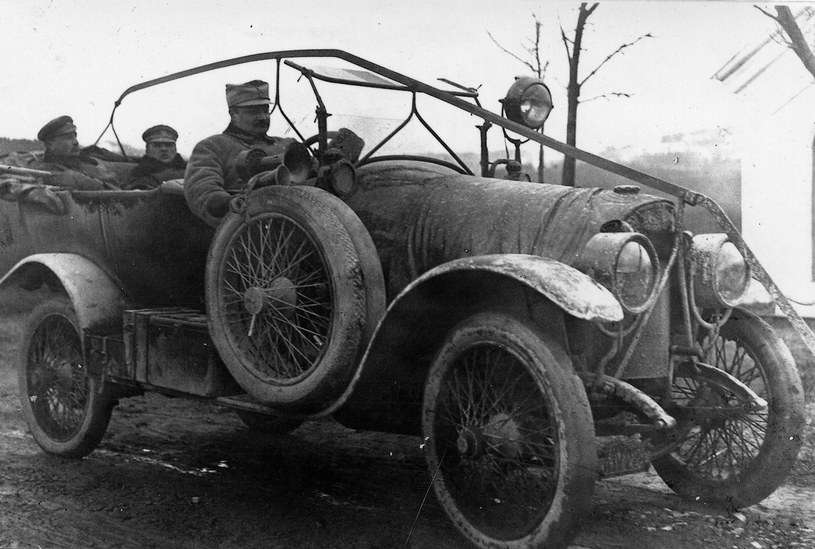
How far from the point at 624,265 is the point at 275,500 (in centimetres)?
186

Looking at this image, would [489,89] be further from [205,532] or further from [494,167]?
[205,532]

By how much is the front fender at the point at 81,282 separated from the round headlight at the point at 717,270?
280 centimetres

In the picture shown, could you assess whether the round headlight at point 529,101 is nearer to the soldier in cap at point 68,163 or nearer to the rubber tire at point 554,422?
the rubber tire at point 554,422

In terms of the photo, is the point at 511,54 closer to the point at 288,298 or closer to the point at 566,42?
the point at 566,42

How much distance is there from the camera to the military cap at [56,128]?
445cm

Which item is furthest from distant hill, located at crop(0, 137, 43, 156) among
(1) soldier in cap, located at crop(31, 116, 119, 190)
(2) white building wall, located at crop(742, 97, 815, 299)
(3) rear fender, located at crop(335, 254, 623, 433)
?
(2) white building wall, located at crop(742, 97, 815, 299)

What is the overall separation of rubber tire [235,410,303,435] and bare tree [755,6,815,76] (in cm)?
324

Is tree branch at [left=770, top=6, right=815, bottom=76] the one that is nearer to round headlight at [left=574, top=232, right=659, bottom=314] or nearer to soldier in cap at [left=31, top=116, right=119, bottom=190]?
round headlight at [left=574, top=232, right=659, bottom=314]

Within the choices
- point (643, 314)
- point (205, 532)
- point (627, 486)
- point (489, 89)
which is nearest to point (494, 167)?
point (489, 89)

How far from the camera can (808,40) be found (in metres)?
3.66

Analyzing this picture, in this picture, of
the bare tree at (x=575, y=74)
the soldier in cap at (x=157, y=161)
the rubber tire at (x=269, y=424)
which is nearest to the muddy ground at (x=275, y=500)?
the rubber tire at (x=269, y=424)

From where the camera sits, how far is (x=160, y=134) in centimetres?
457

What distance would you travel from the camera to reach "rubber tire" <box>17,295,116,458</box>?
4352 millimetres

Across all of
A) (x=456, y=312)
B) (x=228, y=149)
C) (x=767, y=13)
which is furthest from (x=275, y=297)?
(x=767, y=13)
